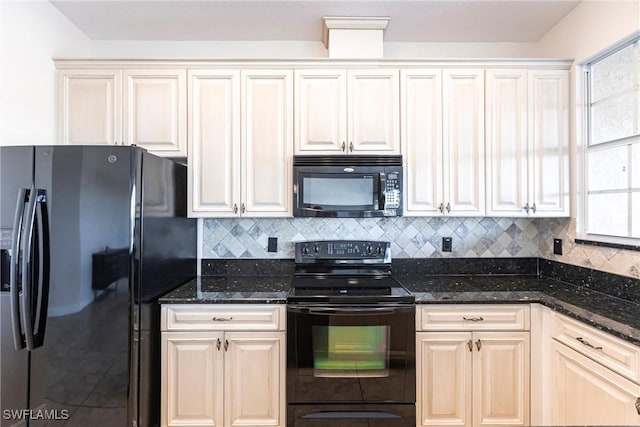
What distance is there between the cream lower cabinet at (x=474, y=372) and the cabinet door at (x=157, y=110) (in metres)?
1.98

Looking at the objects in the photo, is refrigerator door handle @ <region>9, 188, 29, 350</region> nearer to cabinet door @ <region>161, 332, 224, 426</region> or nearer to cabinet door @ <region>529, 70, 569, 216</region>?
cabinet door @ <region>161, 332, 224, 426</region>

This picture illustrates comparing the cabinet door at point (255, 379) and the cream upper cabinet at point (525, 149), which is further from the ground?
the cream upper cabinet at point (525, 149)

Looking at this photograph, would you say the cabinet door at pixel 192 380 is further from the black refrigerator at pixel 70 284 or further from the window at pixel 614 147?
the window at pixel 614 147

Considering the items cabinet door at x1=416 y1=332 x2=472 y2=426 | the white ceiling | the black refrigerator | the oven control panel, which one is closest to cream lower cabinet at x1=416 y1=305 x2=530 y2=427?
cabinet door at x1=416 y1=332 x2=472 y2=426

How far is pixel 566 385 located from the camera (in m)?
1.82

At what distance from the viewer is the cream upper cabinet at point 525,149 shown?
93.9 inches

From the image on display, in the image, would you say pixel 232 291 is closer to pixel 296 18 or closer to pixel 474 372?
pixel 474 372

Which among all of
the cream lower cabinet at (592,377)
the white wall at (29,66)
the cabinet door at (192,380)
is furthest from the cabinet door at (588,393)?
the white wall at (29,66)

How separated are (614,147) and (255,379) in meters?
2.53

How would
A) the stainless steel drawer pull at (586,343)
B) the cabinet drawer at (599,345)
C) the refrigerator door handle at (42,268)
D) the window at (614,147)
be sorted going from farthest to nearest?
the window at (614,147) < the refrigerator door handle at (42,268) < the stainless steel drawer pull at (586,343) < the cabinet drawer at (599,345)

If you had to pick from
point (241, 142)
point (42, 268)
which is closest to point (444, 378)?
point (241, 142)

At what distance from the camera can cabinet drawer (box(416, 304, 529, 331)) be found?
80.2 inches

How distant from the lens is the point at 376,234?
8.84 ft

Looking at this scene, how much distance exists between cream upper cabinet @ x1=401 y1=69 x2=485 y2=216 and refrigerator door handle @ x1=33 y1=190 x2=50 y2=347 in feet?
6.70
